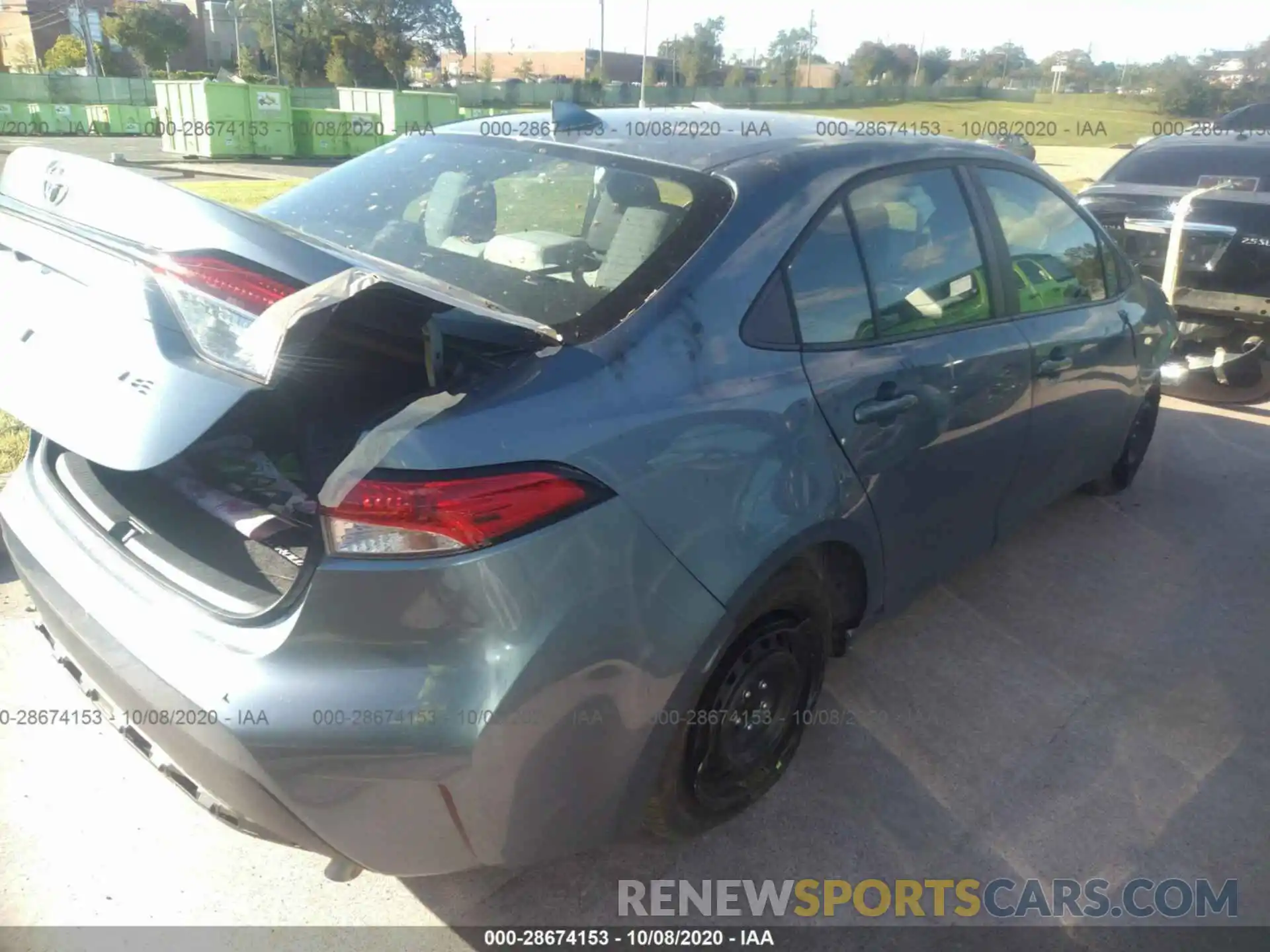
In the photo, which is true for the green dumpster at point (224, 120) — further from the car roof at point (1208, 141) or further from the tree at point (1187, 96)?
the car roof at point (1208, 141)

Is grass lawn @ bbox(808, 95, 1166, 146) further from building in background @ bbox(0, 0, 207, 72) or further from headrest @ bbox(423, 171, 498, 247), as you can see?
building in background @ bbox(0, 0, 207, 72)

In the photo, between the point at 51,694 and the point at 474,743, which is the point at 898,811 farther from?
the point at 51,694

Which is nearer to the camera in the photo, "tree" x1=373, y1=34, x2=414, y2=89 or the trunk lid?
the trunk lid

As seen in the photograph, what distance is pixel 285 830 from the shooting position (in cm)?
185

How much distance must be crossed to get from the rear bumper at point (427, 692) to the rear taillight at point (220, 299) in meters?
0.41

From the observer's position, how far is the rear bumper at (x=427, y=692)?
5.66ft

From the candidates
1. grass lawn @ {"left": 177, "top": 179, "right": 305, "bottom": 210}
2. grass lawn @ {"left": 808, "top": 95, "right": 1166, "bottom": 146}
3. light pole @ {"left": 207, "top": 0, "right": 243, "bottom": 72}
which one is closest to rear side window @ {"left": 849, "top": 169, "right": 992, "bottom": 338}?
grass lawn @ {"left": 177, "top": 179, "right": 305, "bottom": 210}

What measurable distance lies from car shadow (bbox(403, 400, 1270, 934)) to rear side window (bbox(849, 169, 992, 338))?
1042 mm

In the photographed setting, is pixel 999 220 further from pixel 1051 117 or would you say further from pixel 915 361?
pixel 1051 117

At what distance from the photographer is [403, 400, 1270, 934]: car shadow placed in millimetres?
2471

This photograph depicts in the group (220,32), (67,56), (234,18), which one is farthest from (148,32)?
(220,32)

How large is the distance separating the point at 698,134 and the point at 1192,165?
228 inches

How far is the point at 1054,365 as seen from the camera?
3.40 m

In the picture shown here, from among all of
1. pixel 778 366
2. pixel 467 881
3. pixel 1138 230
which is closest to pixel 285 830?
pixel 467 881
